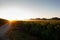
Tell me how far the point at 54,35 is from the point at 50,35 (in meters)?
0.59

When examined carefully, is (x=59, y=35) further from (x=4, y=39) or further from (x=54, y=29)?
(x=4, y=39)

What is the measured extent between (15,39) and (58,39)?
158 inches

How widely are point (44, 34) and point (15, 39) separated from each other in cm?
294

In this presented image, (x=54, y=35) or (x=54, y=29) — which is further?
(x=54, y=29)

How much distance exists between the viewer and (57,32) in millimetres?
17266

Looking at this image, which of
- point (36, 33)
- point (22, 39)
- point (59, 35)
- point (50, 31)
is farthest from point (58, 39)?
point (36, 33)

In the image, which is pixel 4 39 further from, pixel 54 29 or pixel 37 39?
pixel 54 29

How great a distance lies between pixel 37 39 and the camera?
18016 millimetres

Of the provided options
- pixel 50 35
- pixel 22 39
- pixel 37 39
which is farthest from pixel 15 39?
pixel 50 35

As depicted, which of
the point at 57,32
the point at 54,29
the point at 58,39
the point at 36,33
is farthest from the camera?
the point at 36,33

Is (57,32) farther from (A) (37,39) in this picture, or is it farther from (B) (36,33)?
(B) (36,33)

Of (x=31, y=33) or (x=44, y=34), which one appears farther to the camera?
(x=31, y=33)

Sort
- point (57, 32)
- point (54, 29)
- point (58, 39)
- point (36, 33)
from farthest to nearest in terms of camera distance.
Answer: point (36, 33) → point (54, 29) → point (57, 32) → point (58, 39)

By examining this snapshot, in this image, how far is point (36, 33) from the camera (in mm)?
20641
